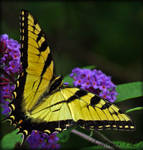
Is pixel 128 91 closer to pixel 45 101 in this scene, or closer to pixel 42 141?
pixel 45 101

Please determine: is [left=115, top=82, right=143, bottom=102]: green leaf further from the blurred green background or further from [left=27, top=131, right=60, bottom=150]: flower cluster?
the blurred green background

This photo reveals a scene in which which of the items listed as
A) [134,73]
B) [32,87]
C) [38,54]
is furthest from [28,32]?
[134,73]

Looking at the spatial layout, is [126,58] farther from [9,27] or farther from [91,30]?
[9,27]

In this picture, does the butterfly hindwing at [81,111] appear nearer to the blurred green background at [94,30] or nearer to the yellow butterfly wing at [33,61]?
the yellow butterfly wing at [33,61]

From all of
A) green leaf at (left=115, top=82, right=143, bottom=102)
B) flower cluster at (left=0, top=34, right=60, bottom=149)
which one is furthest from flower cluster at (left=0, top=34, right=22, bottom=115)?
green leaf at (left=115, top=82, right=143, bottom=102)

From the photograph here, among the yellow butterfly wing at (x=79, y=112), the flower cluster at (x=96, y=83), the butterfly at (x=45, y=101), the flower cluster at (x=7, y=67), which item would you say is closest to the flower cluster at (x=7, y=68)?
the flower cluster at (x=7, y=67)

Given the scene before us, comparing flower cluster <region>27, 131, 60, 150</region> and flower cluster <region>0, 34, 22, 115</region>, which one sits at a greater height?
flower cluster <region>0, 34, 22, 115</region>
